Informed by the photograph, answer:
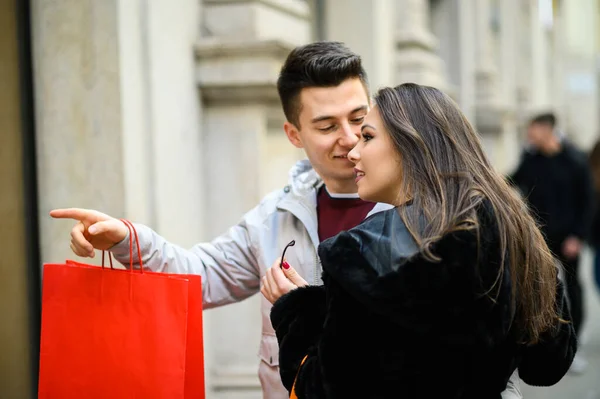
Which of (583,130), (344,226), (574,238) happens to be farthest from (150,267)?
(583,130)

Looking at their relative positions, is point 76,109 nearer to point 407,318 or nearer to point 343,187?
point 343,187

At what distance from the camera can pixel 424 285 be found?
6.72ft

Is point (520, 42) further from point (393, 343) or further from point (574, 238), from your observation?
point (393, 343)

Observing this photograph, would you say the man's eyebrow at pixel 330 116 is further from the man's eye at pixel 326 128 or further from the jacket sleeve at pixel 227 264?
the jacket sleeve at pixel 227 264

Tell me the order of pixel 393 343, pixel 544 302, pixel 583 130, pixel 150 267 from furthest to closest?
pixel 583 130 < pixel 150 267 < pixel 544 302 < pixel 393 343

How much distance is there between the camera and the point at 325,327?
2.15m

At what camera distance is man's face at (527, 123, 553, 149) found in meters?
7.80

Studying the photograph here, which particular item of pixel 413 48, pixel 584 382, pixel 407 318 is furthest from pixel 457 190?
pixel 413 48

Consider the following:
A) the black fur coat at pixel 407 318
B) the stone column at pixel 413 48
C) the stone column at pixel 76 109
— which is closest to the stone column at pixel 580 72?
the stone column at pixel 413 48

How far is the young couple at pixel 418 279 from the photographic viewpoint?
6.76ft

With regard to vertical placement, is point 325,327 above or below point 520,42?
below

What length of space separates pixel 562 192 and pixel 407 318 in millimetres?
5864

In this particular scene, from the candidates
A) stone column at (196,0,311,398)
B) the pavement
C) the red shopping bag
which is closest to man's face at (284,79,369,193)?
the red shopping bag

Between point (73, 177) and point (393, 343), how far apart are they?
2123mm
